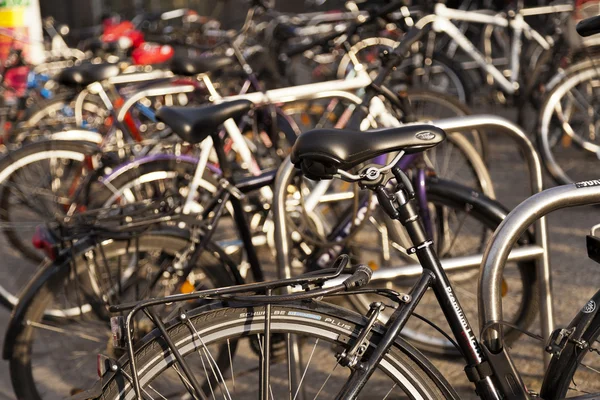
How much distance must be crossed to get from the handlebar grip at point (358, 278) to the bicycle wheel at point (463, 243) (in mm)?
1015

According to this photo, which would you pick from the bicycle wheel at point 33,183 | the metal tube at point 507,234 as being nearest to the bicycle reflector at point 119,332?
the metal tube at point 507,234

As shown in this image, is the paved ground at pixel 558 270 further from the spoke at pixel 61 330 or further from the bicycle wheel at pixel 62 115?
the bicycle wheel at pixel 62 115

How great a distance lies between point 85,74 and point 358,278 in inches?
117

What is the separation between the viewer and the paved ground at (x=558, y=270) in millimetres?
3746

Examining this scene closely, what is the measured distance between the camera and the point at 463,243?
3.89 metres

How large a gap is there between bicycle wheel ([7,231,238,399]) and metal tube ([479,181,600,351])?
50.1 inches

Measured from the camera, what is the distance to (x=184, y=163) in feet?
13.3

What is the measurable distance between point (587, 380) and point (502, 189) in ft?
12.3

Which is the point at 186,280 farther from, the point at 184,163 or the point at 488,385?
the point at 488,385

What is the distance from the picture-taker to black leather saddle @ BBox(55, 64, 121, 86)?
4.66m

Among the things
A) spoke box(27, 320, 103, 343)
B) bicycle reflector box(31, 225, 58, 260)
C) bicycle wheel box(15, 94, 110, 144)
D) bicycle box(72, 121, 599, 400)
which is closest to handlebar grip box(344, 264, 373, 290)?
bicycle box(72, 121, 599, 400)

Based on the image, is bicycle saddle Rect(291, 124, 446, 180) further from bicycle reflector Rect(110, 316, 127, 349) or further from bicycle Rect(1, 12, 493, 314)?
bicycle Rect(1, 12, 493, 314)

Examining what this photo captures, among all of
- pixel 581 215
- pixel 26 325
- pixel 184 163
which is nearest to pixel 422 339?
pixel 184 163

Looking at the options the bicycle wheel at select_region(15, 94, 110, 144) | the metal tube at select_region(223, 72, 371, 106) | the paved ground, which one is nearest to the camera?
the paved ground
